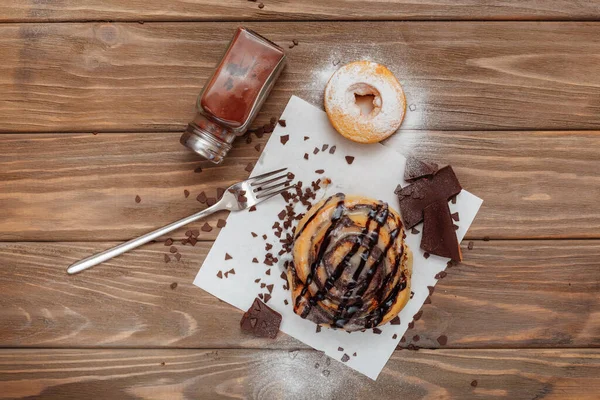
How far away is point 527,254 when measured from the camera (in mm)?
1613

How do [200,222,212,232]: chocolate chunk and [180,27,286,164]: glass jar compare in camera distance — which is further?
[200,222,212,232]: chocolate chunk

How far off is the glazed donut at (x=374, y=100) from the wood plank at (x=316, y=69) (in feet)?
0.23

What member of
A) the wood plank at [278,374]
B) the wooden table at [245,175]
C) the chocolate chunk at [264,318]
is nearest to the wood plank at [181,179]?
the wooden table at [245,175]

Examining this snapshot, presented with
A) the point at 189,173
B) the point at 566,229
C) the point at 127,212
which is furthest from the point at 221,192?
the point at 566,229

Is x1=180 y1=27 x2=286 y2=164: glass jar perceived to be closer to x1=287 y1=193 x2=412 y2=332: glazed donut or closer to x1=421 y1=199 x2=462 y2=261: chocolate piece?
x1=287 y1=193 x2=412 y2=332: glazed donut

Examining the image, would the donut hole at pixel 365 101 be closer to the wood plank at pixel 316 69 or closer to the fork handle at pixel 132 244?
the wood plank at pixel 316 69

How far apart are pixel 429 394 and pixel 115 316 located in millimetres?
991

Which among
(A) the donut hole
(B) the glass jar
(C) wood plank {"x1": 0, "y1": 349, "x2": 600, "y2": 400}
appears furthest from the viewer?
(C) wood plank {"x1": 0, "y1": 349, "x2": 600, "y2": 400}

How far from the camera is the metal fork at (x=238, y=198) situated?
1.56 m

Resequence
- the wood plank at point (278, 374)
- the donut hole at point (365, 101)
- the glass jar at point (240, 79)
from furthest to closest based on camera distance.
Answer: the wood plank at point (278, 374) < the donut hole at point (365, 101) < the glass jar at point (240, 79)

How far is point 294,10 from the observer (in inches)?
62.1

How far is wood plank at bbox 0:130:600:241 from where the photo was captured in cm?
159

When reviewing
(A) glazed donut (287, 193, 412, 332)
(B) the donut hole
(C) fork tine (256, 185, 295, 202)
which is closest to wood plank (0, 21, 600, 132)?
(B) the donut hole

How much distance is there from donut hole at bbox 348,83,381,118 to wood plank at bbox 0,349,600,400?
738mm
